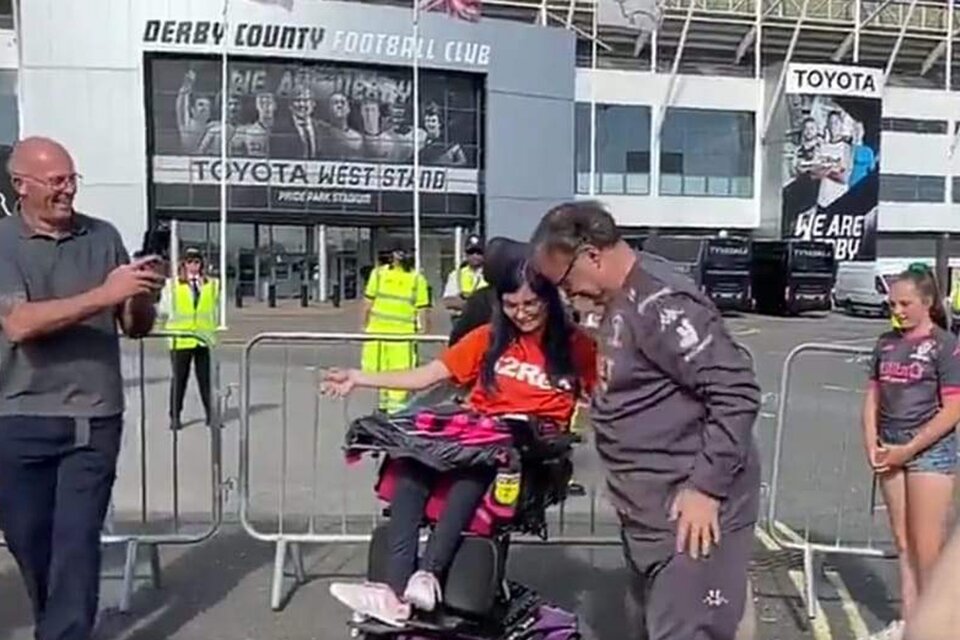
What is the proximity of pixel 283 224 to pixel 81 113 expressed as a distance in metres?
6.89

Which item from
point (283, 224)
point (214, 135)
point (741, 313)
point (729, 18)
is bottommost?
point (741, 313)

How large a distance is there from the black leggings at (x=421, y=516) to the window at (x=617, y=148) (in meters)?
44.7

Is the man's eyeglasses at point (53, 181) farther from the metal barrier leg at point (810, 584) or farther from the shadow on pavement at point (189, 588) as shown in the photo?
the metal barrier leg at point (810, 584)

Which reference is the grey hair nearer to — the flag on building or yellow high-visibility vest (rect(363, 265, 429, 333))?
yellow high-visibility vest (rect(363, 265, 429, 333))

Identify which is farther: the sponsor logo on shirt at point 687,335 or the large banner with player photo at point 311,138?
the large banner with player photo at point 311,138

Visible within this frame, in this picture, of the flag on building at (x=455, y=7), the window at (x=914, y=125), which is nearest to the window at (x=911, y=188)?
the window at (x=914, y=125)

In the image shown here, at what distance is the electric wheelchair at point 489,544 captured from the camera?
465cm

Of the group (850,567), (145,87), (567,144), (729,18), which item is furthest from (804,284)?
(850,567)

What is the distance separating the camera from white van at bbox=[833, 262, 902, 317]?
139ft

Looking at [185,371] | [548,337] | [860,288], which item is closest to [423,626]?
[548,337]

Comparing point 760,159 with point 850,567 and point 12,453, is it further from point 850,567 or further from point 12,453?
point 12,453

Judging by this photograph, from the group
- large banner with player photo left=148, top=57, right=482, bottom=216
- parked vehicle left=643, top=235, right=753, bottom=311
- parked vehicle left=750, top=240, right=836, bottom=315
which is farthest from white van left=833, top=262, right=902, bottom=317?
large banner with player photo left=148, top=57, right=482, bottom=216

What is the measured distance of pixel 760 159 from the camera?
52156 millimetres

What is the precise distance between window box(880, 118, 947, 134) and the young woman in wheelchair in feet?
172
